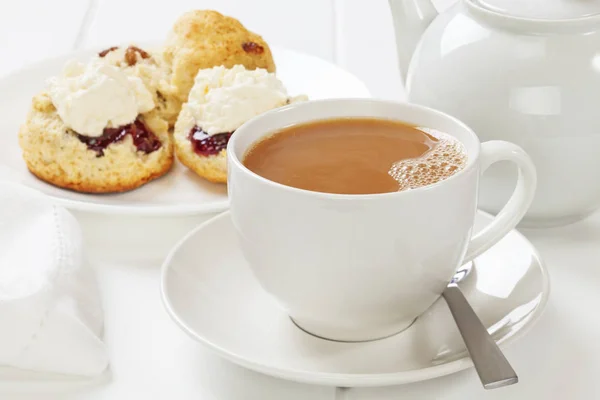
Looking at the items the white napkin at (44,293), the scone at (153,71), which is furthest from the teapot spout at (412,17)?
the white napkin at (44,293)

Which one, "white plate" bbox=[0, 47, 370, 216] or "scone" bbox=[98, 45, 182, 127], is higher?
"scone" bbox=[98, 45, 182, 127]

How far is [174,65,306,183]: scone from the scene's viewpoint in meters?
1.51

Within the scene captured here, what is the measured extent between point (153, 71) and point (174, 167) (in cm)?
25

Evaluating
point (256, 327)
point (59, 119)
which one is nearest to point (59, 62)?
point (59, 119)

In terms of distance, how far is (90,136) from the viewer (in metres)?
1.51

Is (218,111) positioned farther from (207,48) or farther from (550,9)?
(550,9)

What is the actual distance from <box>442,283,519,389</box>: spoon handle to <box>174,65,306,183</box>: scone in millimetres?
571

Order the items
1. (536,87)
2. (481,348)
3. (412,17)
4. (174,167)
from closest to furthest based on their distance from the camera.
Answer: (481,348) → (536,87) → (412,17) → (174,167)

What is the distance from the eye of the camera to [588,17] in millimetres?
1257

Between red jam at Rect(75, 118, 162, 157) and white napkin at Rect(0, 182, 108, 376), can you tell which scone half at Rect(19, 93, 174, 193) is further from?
white napkin at Rect(0, 182, 108, 376)

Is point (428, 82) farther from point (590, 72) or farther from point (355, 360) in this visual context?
point (355, 360)

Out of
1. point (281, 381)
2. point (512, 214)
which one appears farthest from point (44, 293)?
point (512, 214)

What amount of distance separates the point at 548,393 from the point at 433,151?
326 mm

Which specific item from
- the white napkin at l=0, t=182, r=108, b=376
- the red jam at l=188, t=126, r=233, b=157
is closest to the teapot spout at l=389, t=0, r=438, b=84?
the red jam at l=188, t=126, r=233, b=157
